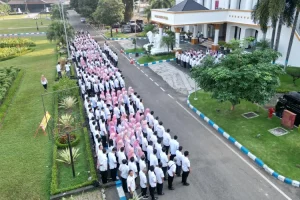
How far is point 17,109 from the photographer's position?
13547mm

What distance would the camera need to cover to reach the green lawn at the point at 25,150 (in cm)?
814

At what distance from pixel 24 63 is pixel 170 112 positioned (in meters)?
15.7

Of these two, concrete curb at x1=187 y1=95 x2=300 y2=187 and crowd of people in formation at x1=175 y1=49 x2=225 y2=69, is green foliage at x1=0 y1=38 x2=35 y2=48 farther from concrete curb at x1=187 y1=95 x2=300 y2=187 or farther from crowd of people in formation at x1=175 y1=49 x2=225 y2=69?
concrete curb at x1=187 y1=95 x2=300 y2=187

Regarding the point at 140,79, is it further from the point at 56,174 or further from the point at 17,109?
the point at 56,174

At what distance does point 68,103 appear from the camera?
43.5ft

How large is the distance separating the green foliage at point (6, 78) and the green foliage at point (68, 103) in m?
3.27

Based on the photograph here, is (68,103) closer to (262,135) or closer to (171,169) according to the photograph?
(171,169)

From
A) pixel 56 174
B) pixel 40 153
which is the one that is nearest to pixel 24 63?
pixel 40 153

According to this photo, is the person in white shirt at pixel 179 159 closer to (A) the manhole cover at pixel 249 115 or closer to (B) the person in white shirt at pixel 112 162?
(B) the person in white shirt at pixel 112 162

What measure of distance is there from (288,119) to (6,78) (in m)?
15.9

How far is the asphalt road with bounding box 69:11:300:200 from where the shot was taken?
7766mm

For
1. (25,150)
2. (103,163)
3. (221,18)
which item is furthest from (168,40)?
(103,163)

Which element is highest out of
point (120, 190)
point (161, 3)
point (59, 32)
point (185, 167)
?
point (161, 3)

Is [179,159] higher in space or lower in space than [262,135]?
higher
